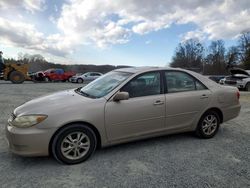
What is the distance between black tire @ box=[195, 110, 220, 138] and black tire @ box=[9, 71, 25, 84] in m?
19.7

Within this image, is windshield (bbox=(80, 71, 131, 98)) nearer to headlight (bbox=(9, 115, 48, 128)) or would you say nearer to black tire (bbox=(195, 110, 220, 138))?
headlight (bbox=(9, 115, 48, 128))

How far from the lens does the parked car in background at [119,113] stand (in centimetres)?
352

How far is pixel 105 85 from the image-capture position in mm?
4422

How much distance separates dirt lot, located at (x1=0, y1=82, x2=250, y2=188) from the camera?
3.13 meters

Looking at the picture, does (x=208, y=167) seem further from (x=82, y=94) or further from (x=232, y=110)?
(x=82, y=94)

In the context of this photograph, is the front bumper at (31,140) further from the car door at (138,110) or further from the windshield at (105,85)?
the windshield at (105,85)

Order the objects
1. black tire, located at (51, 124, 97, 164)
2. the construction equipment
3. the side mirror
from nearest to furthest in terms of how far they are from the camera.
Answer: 1. black tire, located at (51, 124, 97, 164)
2. the side mirror
3. the construction equipment

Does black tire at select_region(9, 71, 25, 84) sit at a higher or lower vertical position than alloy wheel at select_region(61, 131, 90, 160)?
higher

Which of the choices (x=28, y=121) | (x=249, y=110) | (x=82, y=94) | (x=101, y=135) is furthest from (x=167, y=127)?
(x=249, y=110)

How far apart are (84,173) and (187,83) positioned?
8.52ft

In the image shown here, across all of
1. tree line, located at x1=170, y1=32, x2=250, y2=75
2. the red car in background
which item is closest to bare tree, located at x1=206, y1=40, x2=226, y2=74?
tree line, located at x1=170, y1=32, x2=250, y2=75

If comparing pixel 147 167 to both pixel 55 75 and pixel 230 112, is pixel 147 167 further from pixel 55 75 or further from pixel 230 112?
pixel 55 75

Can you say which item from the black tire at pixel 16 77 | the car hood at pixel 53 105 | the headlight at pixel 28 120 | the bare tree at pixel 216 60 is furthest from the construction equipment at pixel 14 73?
the bare tree at pixel 216 60

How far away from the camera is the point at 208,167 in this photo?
357 centimetres
